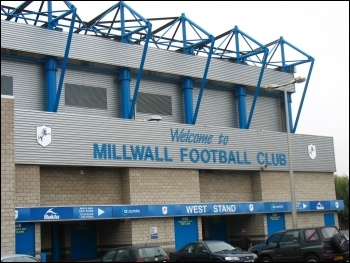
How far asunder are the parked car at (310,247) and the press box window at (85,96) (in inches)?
557

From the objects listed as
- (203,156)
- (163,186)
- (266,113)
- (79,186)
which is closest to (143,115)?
(203,156)

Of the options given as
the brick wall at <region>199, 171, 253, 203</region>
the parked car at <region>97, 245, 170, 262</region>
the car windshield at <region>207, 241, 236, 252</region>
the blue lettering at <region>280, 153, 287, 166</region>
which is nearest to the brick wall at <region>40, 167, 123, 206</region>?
the brick wall at <region>199, 171, 253, 203</region>

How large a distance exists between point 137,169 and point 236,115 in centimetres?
1043

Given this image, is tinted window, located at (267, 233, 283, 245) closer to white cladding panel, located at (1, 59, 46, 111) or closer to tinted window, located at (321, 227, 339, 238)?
tinted window, located at (321, 227, 339, 238)

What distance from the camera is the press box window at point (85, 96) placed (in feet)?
106

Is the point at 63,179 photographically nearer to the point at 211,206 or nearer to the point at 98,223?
the point at 98,223

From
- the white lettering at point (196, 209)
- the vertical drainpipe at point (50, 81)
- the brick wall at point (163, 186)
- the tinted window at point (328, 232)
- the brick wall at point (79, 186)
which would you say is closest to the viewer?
the tinted window at point (328, 232)

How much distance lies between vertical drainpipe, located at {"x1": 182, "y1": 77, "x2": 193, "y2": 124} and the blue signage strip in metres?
5.85

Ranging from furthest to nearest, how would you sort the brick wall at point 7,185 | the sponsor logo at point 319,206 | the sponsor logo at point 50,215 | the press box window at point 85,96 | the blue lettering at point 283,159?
the sponsor logo at point 319,206 < the blue lettering at point 283,159 < the press box window at point 85,96 < the sponsor logo at point 50,215 < the brick wall at point 7,185

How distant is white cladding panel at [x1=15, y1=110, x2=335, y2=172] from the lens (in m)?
28.4

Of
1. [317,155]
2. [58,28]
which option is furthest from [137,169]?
[317,155]

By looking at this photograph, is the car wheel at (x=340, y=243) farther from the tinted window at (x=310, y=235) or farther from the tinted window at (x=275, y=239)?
the tinted window at (x=275, y=239)

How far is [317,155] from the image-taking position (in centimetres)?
4134

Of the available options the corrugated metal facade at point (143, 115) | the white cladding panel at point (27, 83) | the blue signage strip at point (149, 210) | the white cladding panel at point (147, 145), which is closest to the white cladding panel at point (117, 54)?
the corrugated metal facade at point (143, 115)
